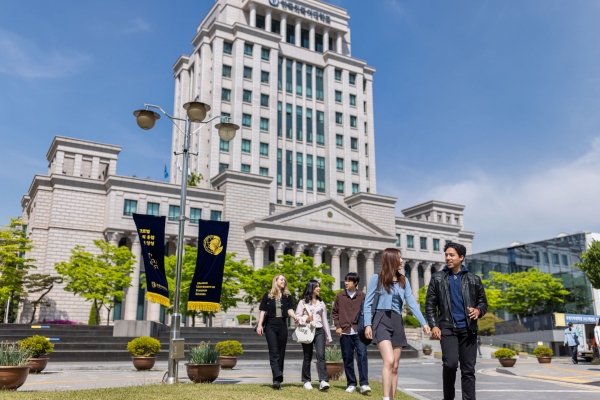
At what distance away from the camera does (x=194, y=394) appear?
8.63 m

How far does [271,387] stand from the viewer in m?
10.2

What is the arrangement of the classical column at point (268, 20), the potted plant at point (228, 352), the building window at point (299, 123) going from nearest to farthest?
the potted plant at point (228, 352), the building window at point (299, 123), the classical column at point (268, 20)

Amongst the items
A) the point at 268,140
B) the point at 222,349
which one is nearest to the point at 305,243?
the point at 268,140

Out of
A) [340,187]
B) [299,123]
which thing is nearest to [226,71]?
[299,123]

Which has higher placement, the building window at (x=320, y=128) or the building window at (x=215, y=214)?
the building window at (x=320, y=128)

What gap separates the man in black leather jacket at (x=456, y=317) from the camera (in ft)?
23.8

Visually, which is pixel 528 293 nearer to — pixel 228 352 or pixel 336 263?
pixel 336 263

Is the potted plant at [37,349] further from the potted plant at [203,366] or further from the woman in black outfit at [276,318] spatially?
the woman in black outfit at [276,318]

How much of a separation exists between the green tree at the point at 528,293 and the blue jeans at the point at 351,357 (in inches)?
2029

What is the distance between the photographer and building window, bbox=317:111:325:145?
73.4 m

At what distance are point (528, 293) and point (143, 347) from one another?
50.1 metres

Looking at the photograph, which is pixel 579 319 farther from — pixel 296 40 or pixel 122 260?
pixel 296 40

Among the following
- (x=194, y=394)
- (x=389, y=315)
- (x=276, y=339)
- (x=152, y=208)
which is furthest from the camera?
(x=152, y=208)

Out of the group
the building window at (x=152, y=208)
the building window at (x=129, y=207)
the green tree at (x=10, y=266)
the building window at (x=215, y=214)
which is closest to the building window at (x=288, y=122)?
the building window at (x=215, y=214)
